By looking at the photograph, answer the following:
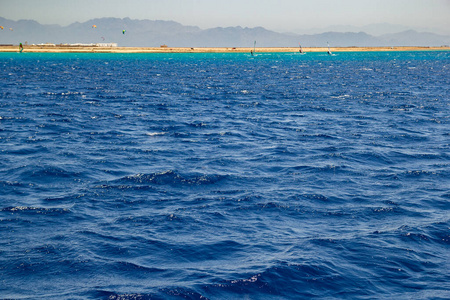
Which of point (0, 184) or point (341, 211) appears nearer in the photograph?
point (341, 211)

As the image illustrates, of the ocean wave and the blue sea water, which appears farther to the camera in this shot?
the ocean wave

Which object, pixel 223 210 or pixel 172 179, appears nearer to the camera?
pixel 223 210

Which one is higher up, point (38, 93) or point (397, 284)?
point (38, 93)

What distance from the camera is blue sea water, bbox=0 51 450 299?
1195 cm

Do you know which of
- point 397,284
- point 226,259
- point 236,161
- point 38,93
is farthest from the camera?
point 38,93

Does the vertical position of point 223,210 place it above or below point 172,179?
below

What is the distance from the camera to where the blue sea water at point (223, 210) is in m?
12.0

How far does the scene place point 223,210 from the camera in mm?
17172

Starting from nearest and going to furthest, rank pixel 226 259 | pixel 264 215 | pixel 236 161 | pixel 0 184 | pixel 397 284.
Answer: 1. pixel 397 284
2. pixel 226 259
3. pixel 264 215
4. pixel 0 184
5. pixel 236 161

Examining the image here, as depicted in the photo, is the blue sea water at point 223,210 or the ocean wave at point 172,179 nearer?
the blue sea water at point 223,210

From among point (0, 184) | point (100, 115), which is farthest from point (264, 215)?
point (100, 115)

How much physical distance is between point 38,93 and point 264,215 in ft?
171

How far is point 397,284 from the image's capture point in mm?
11828

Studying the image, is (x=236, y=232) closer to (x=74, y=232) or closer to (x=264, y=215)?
(x=264, y=215)
